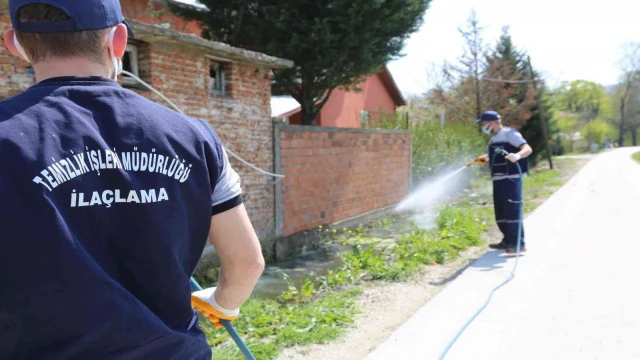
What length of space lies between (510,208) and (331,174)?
124 inches

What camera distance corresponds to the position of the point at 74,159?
3.66 feet

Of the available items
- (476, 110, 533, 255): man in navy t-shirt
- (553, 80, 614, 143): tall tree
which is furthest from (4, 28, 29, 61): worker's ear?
(553, 80, 614, 143): tall tree

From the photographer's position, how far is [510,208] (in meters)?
6.61

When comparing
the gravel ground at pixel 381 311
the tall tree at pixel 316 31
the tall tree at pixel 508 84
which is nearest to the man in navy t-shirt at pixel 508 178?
the gravel ground at pixel 381 311

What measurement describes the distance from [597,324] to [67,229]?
14.0 ft

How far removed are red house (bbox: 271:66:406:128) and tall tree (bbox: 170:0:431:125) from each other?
10.8 ft

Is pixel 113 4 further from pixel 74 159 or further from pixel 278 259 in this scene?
pixel 278 259

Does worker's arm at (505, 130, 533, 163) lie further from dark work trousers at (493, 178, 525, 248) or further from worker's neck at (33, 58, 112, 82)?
worker's neck at (33, 58, 112, 82)

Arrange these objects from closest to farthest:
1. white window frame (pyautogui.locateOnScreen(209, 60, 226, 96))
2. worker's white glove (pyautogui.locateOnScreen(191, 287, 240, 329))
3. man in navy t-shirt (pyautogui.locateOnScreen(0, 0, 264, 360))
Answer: man in navy t-shirt (pyautogui.locateOnScreen(0, 0, 264, 360))
worker's white glove (pyautogui.locateOnScreen(191, 287, 240, 329))
white window frame (pyautogui.locateOnScreen(209, 60, 226, 96))

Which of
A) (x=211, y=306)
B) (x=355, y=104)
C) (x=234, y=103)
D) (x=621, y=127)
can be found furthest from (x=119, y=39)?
(x=621, y=127)

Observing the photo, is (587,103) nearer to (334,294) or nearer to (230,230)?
(334,294)

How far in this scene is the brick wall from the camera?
5602 mm

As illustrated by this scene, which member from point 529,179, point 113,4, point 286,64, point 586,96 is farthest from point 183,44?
point 586,96

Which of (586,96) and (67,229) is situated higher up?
(586,96)
